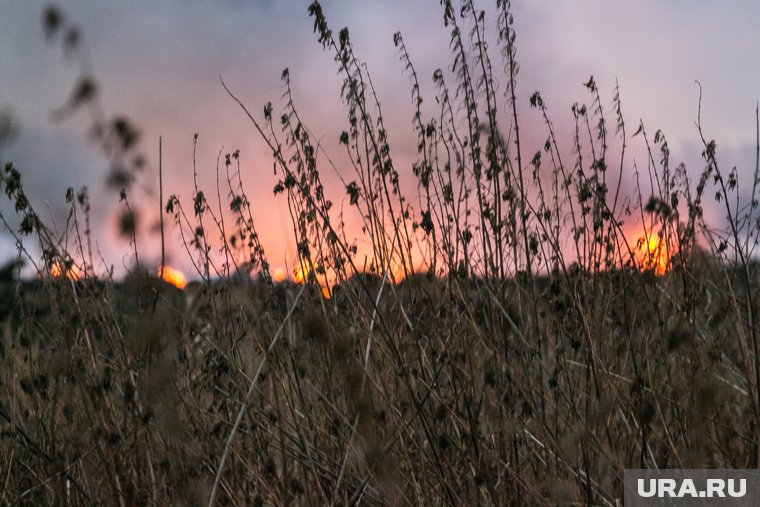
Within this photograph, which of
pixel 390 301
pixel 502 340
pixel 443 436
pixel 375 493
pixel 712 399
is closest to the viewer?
pixel 712 399

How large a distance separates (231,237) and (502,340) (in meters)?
0.94

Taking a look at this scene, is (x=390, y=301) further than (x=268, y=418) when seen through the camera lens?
Yes

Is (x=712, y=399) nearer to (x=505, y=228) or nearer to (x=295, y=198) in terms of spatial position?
(x=505, y=228)

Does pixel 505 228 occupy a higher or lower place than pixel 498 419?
higher

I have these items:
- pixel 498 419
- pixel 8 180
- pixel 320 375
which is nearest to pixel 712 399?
pixel 498 419

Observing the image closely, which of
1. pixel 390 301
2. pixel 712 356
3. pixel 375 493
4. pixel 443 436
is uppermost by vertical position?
pixel 390 301

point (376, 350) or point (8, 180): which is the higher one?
point (8, 180)

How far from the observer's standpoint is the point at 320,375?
7.99 feet

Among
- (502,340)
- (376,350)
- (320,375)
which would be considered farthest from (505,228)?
(320,375)

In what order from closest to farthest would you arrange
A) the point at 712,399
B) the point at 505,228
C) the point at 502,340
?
the point at 712,399 < the point at 502,340 < the point at 505,228

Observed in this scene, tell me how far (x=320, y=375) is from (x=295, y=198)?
0.51 meters

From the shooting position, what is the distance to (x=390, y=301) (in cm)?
273

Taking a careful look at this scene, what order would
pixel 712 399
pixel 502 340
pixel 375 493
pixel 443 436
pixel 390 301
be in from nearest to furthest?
pixel 712 399 → pixel 443 436 → pixel 375 493 → pixel 502 340 → pixel 390 301

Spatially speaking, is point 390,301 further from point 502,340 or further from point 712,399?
point 712,399
